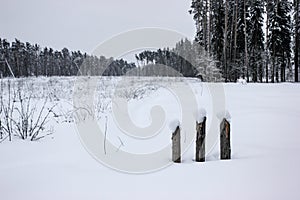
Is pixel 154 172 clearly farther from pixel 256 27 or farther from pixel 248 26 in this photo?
pixel 256 27

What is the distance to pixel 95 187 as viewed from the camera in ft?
7.19

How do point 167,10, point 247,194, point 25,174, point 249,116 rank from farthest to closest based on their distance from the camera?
point 167,10 → point 249,116 → point 25,174 → point 247,194

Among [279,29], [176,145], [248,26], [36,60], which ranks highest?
[36,60]

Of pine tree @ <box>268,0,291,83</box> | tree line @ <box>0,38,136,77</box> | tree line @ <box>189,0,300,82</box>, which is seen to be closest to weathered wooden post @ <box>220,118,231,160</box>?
tree line @ <box>189,0,300,82</box>

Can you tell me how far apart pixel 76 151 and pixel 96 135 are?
2.92 feet

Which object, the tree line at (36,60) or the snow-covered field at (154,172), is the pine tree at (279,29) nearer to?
the snow-covered field at (154,172)

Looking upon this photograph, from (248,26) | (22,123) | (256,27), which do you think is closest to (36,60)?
(248,26)

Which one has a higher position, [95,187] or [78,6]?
[78,6]

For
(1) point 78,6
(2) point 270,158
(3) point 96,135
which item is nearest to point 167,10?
(1) point 78,6

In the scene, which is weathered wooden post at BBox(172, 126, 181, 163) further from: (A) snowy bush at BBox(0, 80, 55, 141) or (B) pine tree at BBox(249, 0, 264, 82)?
(B) pine tree at BBox(249, 0, 264, 82)

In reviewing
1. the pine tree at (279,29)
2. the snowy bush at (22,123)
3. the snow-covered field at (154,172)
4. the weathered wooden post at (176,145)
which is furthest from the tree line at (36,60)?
the weathered wooden post at (176,145)

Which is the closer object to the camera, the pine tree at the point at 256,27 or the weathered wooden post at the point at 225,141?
the weathered wooden post at the point at 225,141

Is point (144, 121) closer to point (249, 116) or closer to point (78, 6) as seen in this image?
point (249, 116)

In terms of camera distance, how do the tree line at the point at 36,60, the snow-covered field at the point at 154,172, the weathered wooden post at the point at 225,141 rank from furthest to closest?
the tree line at the point at 36,60 < the weathered wooden post at the point at 225,141 < the snow-covered field at the point at 154,172
